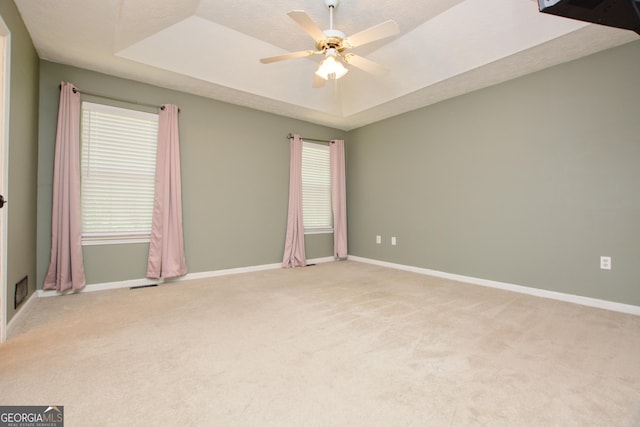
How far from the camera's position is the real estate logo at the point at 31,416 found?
121 cm

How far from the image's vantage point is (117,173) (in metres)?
3.35

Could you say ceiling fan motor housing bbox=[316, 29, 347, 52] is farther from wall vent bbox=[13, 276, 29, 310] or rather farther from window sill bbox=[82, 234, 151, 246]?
wall vent bbox=[13, 276, 29, 310]

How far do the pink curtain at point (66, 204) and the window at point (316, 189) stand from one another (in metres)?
2.98

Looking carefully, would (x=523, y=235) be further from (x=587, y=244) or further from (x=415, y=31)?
(x=415, y=31)

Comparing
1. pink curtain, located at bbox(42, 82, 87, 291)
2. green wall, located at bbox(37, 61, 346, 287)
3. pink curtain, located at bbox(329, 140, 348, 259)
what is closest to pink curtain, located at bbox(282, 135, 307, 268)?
green wall, located at bbox(37, 61, 346, 287)

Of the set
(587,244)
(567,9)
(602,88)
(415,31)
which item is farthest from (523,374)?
(415,31)

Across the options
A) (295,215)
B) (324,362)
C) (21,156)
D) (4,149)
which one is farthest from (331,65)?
(21,156)

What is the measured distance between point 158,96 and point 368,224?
3686mm

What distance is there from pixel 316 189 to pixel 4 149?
3.78m

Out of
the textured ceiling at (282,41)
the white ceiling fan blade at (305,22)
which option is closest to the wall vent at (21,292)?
the textured ceiling at (282,41)

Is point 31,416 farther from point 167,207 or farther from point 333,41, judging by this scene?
point 333,41

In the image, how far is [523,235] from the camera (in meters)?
3.24

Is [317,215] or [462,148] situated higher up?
[462,148]

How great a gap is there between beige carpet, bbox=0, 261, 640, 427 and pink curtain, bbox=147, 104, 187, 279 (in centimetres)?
62
